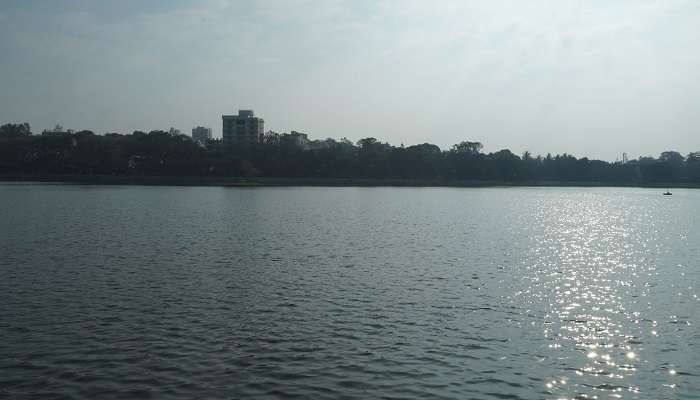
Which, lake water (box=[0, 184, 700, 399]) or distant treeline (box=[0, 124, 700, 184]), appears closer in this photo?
lake water (box=[0, 184, 700, 399])

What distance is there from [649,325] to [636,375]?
17.1 ft

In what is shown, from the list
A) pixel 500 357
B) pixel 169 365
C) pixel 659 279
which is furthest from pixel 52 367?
pixel 659 279

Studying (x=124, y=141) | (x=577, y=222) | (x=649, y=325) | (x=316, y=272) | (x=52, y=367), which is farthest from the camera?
(x=124, y=141)

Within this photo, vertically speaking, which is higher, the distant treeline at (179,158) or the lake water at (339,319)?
the distant treeline at (179,158)

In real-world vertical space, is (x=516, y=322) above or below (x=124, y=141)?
below

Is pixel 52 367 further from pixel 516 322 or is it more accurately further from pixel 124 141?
pixel 124 141

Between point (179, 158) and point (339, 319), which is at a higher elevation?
point (179, 158)

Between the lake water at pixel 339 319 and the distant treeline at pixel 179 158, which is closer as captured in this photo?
the lake water at pixel 339 319

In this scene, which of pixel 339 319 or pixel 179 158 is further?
pixel 179 158

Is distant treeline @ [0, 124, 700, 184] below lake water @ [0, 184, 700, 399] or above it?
above

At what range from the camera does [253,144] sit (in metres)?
170

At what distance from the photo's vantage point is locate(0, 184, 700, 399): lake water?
12.6 m

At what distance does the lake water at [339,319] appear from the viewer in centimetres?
1258

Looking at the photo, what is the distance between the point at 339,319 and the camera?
17.7 metres
